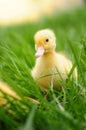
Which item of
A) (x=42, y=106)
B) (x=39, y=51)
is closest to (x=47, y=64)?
(x=39, y=51)

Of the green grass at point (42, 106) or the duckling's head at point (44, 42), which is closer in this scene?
the green grass at point (42, 106)

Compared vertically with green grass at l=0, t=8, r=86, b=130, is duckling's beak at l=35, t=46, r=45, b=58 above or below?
above

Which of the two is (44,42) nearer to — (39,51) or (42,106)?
(39,51)

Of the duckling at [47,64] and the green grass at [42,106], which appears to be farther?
the duckling at [47,64]

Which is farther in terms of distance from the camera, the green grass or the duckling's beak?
the duckling's beak

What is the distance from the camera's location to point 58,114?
3.23ft

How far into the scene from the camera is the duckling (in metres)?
1.28

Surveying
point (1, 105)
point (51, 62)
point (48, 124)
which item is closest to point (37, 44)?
point (51, 62)

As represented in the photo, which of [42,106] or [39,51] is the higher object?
[39,51]

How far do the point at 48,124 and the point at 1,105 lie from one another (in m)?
0.16

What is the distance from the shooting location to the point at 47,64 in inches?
52.3

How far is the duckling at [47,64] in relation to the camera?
1.28 metres

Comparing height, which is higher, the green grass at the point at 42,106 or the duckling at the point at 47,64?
the duckling at the point at 47,64

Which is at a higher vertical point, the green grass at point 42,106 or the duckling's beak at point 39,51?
the duckling's beak at point 39,51
